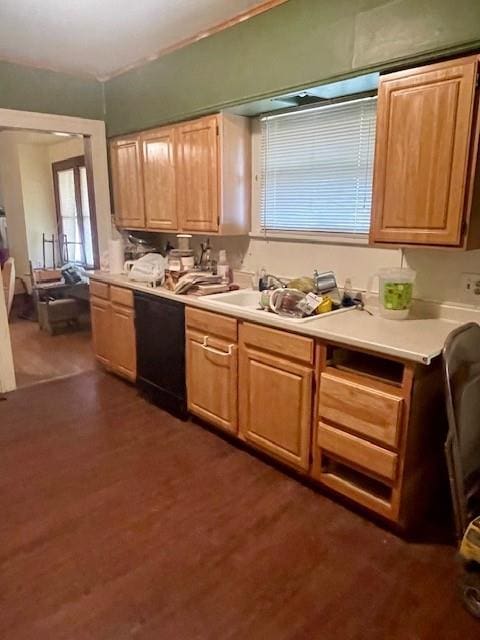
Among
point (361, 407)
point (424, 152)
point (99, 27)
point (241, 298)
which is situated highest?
point (99, 27)

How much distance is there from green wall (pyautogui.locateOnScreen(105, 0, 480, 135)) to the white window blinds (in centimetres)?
34

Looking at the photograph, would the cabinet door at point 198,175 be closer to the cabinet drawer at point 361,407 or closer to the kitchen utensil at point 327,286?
the kitchen utensil at point 327,286

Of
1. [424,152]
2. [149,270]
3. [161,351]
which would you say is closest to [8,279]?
[149,270]

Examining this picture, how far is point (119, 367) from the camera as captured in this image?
12.0ft

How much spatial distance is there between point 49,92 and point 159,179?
3.77 feet

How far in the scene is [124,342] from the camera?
11.6 ft

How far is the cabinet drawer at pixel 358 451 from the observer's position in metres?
1.93

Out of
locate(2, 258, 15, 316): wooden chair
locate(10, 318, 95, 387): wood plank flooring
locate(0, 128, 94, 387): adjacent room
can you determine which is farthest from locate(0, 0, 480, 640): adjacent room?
locate(0, 128, 94, 387): adjacent room

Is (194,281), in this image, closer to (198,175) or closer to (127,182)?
(198,175)

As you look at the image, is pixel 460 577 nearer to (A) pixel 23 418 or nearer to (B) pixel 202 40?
(A) pixel 23 418

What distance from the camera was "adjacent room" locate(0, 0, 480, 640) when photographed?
1726 millimetres

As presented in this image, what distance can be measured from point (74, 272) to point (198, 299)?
11.8 ft

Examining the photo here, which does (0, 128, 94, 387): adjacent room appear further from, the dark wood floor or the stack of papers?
A: the dark wood floor

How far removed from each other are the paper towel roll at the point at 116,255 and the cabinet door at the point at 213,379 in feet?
4.15
